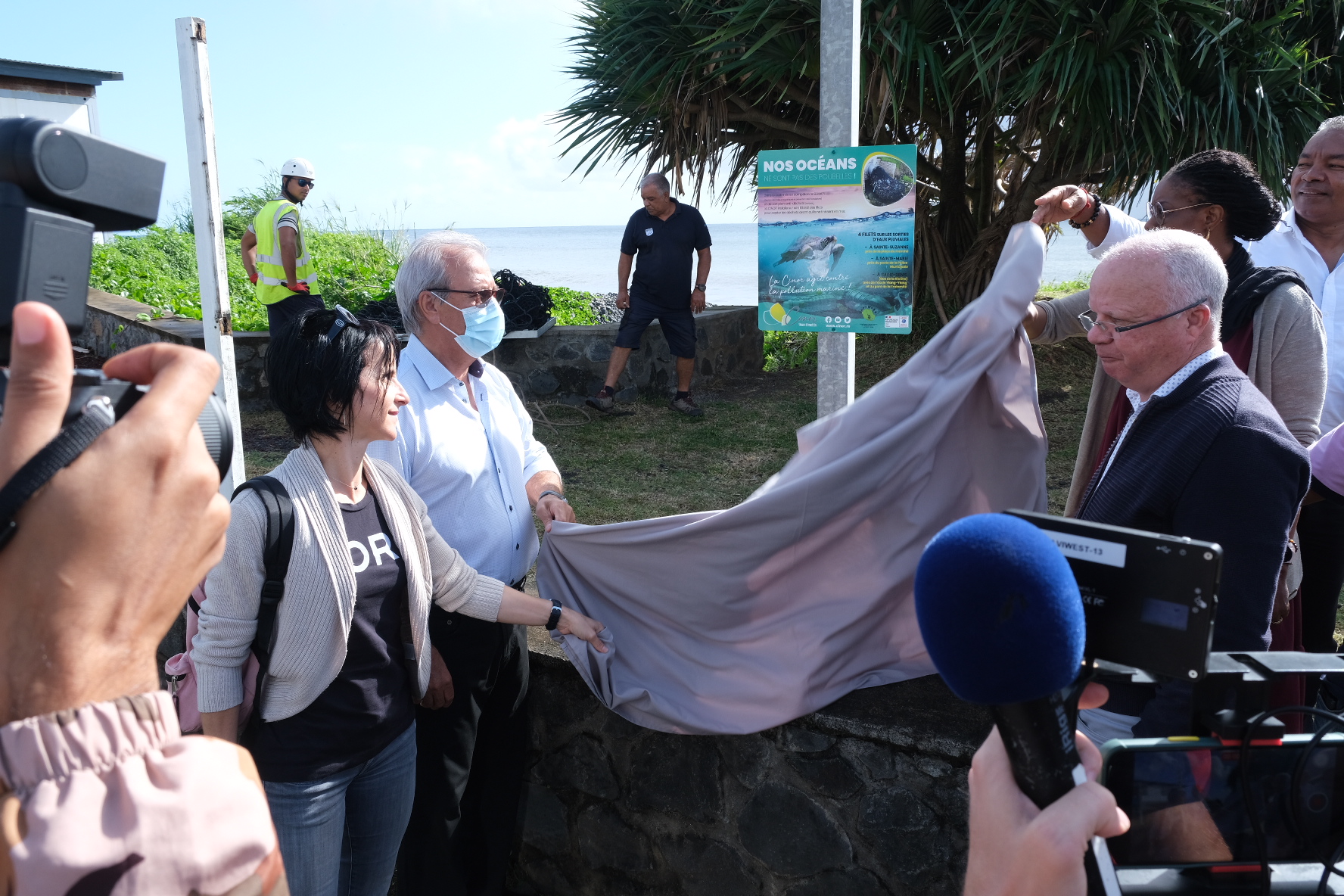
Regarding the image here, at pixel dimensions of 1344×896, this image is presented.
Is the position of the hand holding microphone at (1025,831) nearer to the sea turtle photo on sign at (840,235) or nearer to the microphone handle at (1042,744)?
the microphone handle at (1042,744)

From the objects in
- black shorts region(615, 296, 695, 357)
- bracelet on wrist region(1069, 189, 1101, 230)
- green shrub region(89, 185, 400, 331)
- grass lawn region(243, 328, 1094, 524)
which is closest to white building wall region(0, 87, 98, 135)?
green shrub region(89, 185, 400, 331)

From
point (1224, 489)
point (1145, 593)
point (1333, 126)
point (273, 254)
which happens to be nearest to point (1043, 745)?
point (1145, 593)

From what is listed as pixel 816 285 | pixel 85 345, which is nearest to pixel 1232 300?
pixel 816 285

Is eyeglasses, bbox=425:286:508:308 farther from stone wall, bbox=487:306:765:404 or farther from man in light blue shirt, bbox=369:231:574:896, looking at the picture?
stone wall, bbox=487:306:765:404

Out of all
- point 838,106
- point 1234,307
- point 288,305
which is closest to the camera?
point 1234,307

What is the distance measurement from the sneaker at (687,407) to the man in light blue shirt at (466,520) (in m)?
5.52

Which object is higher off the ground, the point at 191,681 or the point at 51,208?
the point at 51,208

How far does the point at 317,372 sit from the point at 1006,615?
1792mm

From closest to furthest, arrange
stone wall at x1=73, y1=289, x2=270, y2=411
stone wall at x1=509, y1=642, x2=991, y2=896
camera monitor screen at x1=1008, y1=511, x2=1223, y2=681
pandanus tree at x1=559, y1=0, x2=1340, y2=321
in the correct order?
camera monitor screen at x1=1008, y1=511, x2=1223, y2=681
stone wall at x1=509, y1=642, x2=991, y2=896
pandanus tree at x1=559, y1=0, x2=1340, y2=321
stone wall at x1=73, y1=289, x2=270, y2=411

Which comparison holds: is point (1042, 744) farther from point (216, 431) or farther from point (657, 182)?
point (657, 182)

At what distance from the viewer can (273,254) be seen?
26.8 feet

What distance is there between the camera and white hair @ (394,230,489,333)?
9.63 feet

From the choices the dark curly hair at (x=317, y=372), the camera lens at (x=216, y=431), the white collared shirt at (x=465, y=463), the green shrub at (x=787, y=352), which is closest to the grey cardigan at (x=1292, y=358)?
the white collared shirt at (x=465, y=463)

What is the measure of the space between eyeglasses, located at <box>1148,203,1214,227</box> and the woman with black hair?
7.33ft
